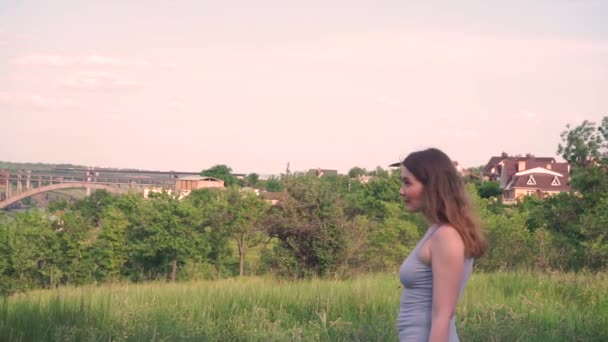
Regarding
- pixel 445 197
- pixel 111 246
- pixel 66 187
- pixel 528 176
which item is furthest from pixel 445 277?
pixel 528 176

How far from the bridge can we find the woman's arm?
7435cm

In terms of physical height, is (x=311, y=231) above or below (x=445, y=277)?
below

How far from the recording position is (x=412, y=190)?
126 inches

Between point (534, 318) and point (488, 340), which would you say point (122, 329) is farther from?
point (534, 318)

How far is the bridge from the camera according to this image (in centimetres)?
8462

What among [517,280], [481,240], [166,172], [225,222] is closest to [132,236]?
[225,222]

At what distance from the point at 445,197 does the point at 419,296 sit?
41 centimetres

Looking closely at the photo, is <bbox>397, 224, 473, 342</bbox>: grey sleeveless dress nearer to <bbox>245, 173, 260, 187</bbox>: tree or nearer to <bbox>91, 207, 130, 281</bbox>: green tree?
<bbox>91, 207, 130, 281</bbox>: green tree

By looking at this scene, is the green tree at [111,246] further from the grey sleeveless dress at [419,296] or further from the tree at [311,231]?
the grey sleeveless dress at [419,296]

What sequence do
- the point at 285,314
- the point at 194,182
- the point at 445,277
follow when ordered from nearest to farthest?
the point at 445,277, the point at 285,314, the point at 194,182

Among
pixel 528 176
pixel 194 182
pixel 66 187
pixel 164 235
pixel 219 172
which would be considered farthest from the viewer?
pixel 219 172

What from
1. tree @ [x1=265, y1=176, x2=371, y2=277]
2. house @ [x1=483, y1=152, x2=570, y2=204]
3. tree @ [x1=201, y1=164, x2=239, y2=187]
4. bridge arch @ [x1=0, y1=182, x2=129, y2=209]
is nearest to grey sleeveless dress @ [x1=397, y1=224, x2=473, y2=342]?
tree @ [x1=265, y1=176, x2=371, y2=277]

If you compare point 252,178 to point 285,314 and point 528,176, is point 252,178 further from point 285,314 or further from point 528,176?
point 285,314

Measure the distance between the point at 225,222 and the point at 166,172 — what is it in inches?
2701
